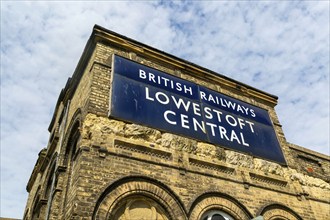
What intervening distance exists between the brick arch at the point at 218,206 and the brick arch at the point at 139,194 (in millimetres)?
467

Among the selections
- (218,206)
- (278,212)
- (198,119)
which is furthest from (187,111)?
(278,212)

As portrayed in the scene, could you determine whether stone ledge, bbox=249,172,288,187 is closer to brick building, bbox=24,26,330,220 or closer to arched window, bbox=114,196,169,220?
brick building, bbox=24,26,330,220

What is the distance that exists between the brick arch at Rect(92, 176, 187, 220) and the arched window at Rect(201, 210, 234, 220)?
2.62ft

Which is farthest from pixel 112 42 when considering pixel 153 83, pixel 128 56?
pixel 153 83

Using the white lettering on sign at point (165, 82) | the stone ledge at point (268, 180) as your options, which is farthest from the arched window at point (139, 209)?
the white lettering on sign at point (165, 82)

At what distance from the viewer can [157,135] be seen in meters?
7.95

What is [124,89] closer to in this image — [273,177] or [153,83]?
[153,83]

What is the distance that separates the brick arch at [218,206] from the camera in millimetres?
7270

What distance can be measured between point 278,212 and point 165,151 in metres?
3.85

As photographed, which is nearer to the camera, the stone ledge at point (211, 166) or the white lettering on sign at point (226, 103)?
the stone ledge at point (211, 166)

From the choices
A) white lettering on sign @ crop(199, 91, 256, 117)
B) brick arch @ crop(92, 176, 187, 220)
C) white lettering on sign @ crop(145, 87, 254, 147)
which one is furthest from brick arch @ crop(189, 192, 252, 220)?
white lettering on sign @ crop(199, 91, 256, 117)

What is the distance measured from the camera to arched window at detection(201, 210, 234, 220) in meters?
7.44

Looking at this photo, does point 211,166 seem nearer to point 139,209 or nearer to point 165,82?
point 139,209

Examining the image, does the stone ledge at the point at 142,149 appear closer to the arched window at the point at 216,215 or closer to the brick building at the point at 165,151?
the brick building at the point at 165,151
